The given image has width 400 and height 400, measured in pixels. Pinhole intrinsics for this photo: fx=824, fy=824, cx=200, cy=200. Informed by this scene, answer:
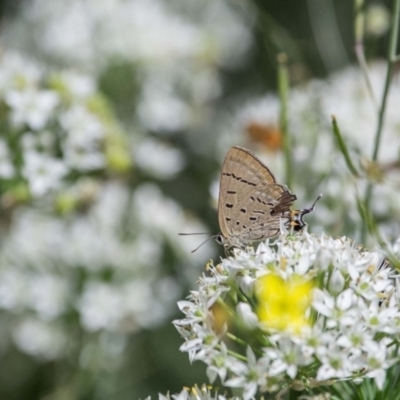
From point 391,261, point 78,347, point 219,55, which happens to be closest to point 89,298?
point 78,347

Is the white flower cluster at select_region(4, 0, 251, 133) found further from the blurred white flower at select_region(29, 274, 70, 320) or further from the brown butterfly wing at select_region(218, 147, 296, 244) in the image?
the brown butterfly wing at select_region(218, 147, 296, 244)

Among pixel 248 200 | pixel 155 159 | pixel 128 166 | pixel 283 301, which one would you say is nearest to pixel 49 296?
pixel 128 166

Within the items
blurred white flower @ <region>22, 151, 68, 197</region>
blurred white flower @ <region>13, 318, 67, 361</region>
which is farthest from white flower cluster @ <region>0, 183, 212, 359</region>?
blurred white flower @ <region>22, 151, 68, 197</region>

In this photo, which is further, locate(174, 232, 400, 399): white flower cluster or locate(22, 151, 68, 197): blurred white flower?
locate(22, 151, 68, 197): blurred white flower

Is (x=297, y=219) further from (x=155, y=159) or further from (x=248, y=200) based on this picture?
(x=155, y=159)

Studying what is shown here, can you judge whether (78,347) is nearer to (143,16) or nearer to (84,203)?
(84,203)

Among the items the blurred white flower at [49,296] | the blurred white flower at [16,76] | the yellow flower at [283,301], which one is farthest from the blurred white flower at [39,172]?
the yellow flower at [283,301]
